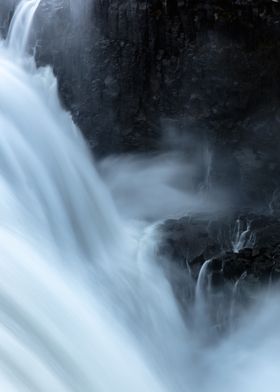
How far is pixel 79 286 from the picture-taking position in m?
4.98

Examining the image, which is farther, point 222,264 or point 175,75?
point 175,75

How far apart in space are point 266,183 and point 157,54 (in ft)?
7.09

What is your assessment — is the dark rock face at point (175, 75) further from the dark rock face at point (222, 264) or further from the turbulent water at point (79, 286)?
the dark rock face at point (222, 264)

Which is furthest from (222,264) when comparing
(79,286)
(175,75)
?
(175,75)

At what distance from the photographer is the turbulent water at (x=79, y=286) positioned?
385cm

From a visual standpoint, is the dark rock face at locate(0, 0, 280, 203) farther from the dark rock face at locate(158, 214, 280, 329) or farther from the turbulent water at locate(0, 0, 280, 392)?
the dark rock face at locate(158, 214, 280, 329)

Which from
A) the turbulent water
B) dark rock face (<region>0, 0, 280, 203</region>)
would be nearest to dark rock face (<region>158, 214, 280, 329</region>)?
the turbulent water

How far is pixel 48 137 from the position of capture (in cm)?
685

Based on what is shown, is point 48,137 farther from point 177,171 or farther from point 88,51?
point 177,171

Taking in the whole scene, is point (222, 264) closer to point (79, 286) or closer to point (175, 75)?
point (79, 286)

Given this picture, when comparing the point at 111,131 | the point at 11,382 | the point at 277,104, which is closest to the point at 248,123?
the point at 277,104

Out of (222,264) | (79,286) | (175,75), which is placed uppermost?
(175,75)

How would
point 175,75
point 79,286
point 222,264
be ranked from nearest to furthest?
point 79,286 → point 222,264 → point 175,75

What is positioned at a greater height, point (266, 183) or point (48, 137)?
point (266, 183)
